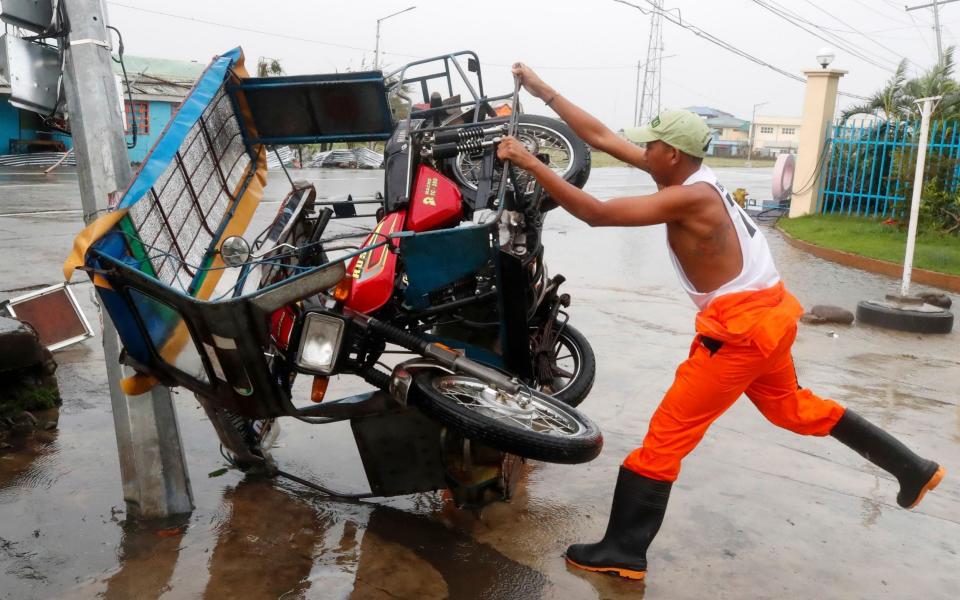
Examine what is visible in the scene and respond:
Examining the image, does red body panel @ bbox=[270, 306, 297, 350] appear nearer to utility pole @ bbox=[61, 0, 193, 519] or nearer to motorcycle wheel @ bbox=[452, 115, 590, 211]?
utility pole @ bbox=[61, 0, 193, 519]

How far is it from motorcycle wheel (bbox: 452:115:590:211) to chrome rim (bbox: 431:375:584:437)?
4.58 ft

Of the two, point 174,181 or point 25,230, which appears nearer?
point 174,181

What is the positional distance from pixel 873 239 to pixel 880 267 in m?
2.16

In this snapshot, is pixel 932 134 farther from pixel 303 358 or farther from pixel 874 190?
→ pixel 303 358

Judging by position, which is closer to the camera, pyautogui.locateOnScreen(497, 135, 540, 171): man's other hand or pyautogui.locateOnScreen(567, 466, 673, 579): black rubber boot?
pyautogui.locateOnScreen(497, 135, 540, 171): man's other hand

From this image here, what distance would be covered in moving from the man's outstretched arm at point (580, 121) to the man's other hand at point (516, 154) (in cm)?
90

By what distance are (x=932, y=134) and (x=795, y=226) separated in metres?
2.68

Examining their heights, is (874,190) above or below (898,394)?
above

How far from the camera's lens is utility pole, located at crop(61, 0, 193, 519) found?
12.6 ft

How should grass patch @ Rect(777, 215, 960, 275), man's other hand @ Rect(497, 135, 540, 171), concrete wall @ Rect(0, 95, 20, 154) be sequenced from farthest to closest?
concrete wall @ Rect(0, 95, 20, 154) < grass patch @ Rect(777, 215, 960, 275) < man's other hand @ Rect(497, 135, 540, 171)

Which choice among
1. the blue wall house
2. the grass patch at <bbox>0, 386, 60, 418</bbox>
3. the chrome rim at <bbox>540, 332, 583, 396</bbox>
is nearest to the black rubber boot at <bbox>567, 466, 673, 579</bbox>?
the chrome rim at <bbox>540, 332, 583, 396</bbox>

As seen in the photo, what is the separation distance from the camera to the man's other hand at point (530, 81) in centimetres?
430

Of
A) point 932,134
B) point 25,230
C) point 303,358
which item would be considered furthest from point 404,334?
point 932,134

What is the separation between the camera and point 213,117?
4621 millimetres
